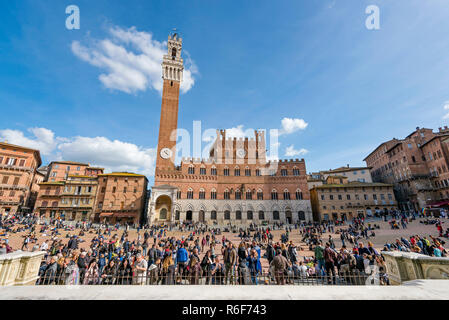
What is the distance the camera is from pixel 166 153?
36.3 meters

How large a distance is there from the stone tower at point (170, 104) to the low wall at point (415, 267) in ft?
111

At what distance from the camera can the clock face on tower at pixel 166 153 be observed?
3605 centimetres

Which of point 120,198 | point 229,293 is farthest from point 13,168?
point 229,293

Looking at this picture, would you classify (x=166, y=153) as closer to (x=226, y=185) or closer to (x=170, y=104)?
(x=170, y=104)

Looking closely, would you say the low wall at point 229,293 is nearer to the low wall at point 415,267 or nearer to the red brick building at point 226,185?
the low wall at point 415,267

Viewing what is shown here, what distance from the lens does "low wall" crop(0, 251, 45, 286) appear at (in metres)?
4.19

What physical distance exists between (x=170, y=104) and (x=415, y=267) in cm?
4112

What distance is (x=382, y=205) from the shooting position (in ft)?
114

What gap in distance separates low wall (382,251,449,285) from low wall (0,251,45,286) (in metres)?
8.59

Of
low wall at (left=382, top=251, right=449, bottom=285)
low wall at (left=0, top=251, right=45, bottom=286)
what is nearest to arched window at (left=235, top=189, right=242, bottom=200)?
low wall at (left=382, top=251, right=449, bottom=285)

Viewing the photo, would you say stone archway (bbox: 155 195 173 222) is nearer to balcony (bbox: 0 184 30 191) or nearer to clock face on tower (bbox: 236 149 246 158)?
clock face on tower (bbox: 236 149 246 158)

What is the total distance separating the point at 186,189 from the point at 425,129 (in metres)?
47.8

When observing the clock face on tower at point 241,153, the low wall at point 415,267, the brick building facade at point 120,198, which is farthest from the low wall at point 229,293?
the clock face on tower at point 241,153
